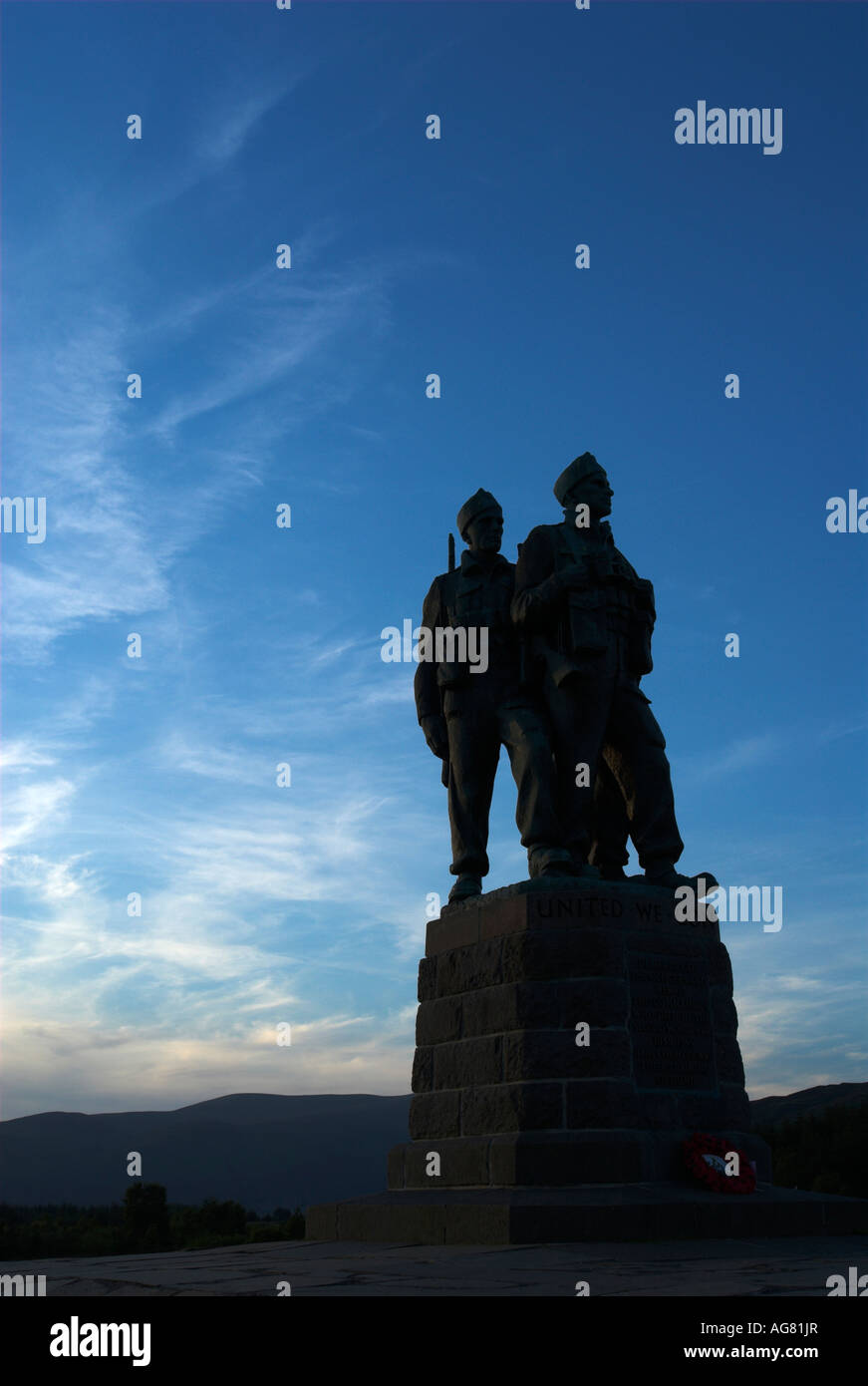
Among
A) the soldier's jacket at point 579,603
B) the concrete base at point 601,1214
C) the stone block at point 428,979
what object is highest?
the soldier's jacket at point 579,603

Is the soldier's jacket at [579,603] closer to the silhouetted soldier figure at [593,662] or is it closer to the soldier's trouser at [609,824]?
the silhouetted soldier figure at [593,662]

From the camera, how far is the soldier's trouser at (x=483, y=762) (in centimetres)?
1089

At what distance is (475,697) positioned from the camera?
11.6m

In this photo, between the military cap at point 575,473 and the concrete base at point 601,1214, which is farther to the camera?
the military cap at point 575,473

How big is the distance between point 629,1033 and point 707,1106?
0.90 m

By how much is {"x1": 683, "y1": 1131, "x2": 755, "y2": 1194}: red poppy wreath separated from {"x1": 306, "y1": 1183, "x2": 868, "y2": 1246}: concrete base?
9 cm

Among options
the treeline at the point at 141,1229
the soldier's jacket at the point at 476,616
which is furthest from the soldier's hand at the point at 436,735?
the treeline at the point at 141,1229

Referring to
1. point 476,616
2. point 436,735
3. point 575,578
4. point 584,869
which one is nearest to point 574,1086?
point 584,869

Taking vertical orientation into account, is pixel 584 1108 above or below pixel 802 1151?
above

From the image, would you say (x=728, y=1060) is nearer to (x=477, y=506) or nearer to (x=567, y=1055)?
(x=567, y=1055)

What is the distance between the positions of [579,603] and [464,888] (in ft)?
9.14

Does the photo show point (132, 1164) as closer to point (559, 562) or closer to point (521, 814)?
point (521, 814)

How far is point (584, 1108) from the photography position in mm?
9008
